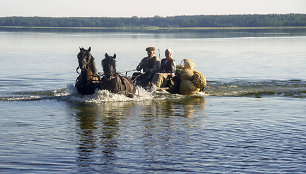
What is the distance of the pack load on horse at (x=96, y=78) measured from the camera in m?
15.6

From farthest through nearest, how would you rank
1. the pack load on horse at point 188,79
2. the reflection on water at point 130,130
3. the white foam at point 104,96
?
the pack load on horse at point 188,79, the white foam at point 104,96, the reflection on water at point 130,130

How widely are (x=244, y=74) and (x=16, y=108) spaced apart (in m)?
16.2

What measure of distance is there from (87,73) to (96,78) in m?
0.45

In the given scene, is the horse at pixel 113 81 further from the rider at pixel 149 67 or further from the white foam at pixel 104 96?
the rider at pixel 149 67

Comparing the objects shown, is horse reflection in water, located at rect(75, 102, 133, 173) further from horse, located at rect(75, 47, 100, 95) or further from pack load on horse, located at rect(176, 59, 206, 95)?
pack load on horse, located at rect(176, 59, 206, 95)

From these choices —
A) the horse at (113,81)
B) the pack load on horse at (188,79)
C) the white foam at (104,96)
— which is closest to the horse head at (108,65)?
the horse at (113,81)

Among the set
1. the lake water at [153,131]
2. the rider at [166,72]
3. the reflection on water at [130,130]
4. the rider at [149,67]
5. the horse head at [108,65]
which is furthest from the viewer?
the rider at [149,67]

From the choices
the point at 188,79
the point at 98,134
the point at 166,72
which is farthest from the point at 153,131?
the point at 188,79

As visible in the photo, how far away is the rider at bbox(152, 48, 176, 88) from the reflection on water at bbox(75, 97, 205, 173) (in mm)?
758

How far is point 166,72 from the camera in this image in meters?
18.5

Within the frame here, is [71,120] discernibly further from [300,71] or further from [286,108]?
[300,71]

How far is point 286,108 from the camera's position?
52.9 ft

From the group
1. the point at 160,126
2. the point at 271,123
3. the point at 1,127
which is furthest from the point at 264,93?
the point at 1,127

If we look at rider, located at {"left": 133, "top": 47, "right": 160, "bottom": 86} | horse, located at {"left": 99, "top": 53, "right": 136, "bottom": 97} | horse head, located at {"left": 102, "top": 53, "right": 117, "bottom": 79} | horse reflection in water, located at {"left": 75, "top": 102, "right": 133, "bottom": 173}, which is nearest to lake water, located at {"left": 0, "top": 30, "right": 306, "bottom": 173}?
horse reflection in water, located at {"left": 75, "top": 102, "right": 133, "bottom": 173}
